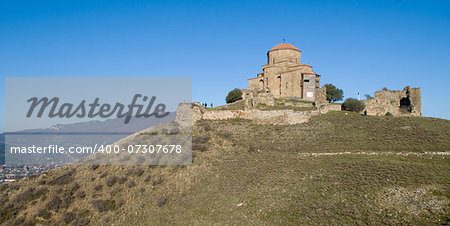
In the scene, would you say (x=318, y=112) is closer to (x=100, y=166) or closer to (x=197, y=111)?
(x=197, y=111)

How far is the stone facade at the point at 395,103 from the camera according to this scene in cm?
3397

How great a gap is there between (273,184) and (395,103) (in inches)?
1048

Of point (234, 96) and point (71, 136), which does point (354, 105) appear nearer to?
point (234, 96)

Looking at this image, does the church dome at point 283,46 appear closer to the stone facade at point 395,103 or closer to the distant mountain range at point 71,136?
the stone facade at point 395,103

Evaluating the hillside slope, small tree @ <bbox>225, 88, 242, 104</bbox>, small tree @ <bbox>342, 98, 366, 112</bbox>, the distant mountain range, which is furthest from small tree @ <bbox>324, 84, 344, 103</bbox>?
the distant mountain range

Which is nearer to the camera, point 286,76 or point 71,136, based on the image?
point 71,136

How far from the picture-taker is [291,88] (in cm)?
4412

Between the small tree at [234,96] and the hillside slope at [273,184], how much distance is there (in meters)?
19.6

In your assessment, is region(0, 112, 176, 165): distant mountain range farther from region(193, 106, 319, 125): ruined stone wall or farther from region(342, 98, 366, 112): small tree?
region(342, 98, 366, 112): small tree

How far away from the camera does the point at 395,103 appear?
35.3m

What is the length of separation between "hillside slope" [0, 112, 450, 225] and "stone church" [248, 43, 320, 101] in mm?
16589

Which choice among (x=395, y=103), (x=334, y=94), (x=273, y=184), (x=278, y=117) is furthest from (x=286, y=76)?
(x=273, y=184)

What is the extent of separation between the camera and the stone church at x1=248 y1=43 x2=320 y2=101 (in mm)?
42688

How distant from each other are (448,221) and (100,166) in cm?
2228
